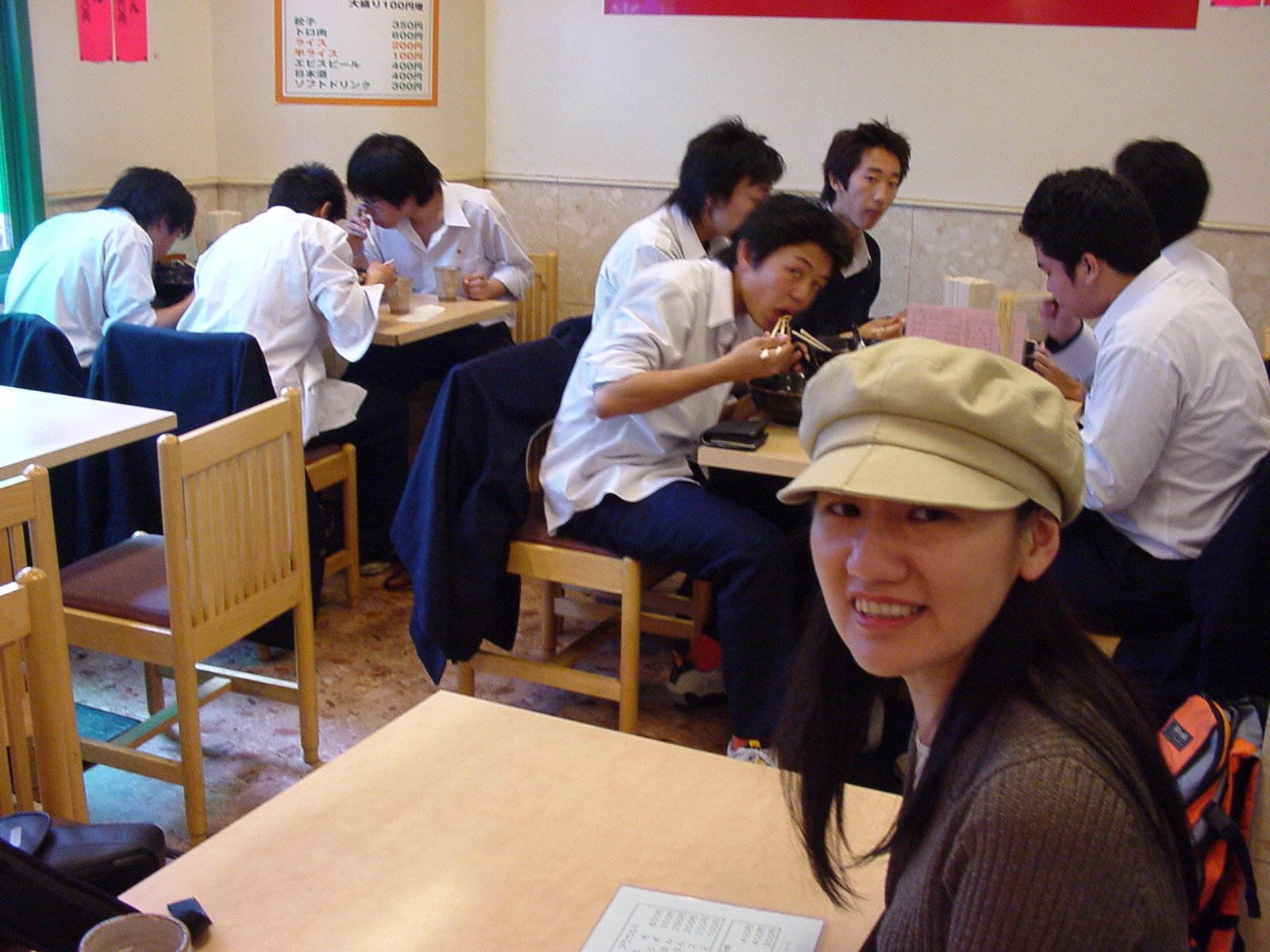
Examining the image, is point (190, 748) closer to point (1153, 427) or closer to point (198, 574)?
point (198, 574)

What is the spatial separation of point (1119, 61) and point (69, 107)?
139 inches

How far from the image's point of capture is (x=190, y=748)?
222cm

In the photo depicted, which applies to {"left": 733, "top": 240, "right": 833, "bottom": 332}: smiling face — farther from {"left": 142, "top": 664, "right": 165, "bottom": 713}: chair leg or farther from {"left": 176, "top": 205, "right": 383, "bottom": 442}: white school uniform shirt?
{"left": 142, "top": 664, "right": 165, "bottom": 713}: chair leg

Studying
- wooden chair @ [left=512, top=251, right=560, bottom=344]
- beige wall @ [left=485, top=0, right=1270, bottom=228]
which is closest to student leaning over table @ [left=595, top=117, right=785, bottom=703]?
wooden chair @ [left=512, top=251, right=560, bottom=344]

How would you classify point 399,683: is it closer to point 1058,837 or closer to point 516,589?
point 516,589

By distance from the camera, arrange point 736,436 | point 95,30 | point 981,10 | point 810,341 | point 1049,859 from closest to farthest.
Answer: point 1049,859, point 736,436, point 810,341, point 95,30, point 981,10

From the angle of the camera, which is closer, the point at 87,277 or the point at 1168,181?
the point at 1168,181

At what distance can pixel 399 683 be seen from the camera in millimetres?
3047

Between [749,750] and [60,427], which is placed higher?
[60,427]

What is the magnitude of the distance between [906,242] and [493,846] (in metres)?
3.83

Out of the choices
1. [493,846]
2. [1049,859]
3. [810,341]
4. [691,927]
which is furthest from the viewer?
[810,341]

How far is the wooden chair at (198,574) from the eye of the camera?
2.14 m

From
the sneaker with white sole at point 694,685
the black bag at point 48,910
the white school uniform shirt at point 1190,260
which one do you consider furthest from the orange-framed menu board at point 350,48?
the black bag at point 48,910

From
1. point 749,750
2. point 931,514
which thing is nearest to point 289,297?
point 749,750
